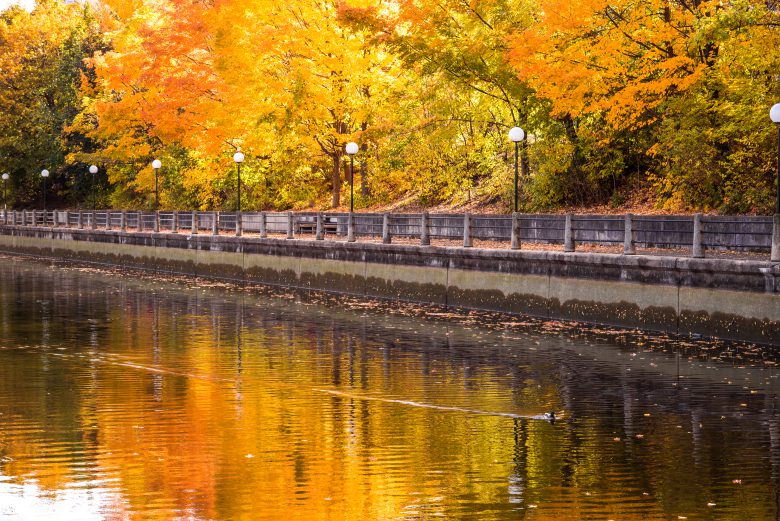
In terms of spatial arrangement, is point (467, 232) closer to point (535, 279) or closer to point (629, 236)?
point (535, 279)

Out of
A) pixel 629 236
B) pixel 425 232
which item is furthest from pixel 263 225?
pixel 629 236

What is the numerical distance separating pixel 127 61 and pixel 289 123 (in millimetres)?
20985

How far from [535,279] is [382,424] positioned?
14.9 metres

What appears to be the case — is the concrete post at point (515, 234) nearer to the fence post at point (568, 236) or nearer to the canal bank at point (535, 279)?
the canal bank at point (535, 279)

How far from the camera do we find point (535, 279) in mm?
28250

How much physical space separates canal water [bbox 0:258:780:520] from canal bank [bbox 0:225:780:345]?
3.42 feet

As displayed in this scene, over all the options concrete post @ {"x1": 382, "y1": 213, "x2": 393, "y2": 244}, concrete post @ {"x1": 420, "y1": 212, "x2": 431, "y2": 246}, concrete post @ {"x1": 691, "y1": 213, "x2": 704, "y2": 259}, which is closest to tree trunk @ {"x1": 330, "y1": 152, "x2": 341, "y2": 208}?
concrete post @ {"x1": 382, "y1": 213, "x2": 393, "y2": 244}

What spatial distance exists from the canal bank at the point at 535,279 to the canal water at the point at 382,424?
3.42 ft

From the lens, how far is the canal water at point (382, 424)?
10062mm

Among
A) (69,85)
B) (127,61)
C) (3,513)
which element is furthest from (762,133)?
(69,85)

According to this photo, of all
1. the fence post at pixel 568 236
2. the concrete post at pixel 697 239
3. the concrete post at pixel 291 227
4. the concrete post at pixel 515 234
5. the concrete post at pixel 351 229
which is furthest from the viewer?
→ the concrete post at pixel 291 227

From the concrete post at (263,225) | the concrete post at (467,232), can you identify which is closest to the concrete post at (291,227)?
the concrete post at (263,225)

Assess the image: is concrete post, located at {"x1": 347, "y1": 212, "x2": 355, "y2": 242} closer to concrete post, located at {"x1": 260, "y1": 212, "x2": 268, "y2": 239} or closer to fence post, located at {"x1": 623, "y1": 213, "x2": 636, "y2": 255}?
concrete post, located at {"x1": 260, "y1": 212, "x2": 268, "y2": 239}

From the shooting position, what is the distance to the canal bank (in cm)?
2241
